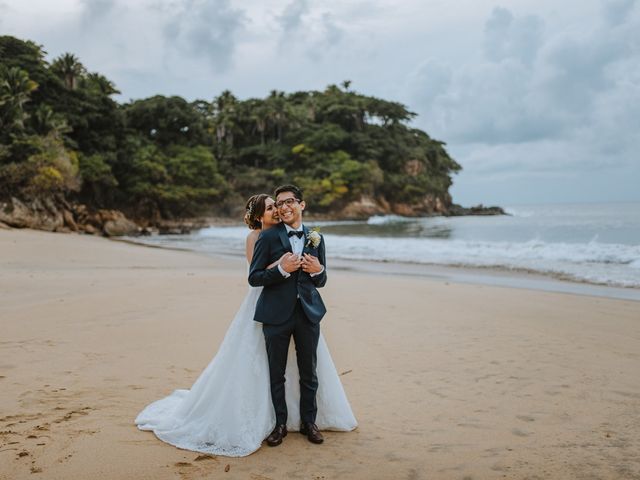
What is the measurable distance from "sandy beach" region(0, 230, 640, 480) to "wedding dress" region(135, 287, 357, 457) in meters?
0.11

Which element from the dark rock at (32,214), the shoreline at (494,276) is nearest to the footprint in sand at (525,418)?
the shoreline at (494,276)

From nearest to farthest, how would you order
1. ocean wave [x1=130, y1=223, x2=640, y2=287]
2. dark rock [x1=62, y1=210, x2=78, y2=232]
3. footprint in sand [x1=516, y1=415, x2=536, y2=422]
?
footprint in sand [x1=516, y1=415, x2=536, y2=422] → ocean wave [x1=130, y1=223, x2=640, y2=287] → dark rock [x1=62, y1=210, x2=78, y2=232]

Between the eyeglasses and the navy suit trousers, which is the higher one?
the eyeglasses

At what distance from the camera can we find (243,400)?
3.21 meters

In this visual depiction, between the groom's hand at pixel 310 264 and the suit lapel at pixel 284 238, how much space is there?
Answer: 0.57ft

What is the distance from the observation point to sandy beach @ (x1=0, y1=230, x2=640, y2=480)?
2.96 meters

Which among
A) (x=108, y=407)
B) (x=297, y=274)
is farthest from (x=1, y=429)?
(x=297, y=274)

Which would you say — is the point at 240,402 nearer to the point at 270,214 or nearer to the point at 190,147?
the point at 270,214

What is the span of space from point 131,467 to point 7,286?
7501 millimetres

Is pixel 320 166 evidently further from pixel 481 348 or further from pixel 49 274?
pixel 481 348

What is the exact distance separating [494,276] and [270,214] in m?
11.0

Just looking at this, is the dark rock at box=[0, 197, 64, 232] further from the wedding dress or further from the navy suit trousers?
the navy suit trousers

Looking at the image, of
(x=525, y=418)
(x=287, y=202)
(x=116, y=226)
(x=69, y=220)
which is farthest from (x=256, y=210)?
(x=116, y=226)

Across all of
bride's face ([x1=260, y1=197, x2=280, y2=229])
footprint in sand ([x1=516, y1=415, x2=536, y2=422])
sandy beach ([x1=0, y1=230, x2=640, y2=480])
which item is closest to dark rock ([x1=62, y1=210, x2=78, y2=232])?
sandy beach ([x1=0, y1=230, x2=640, y2=480])
